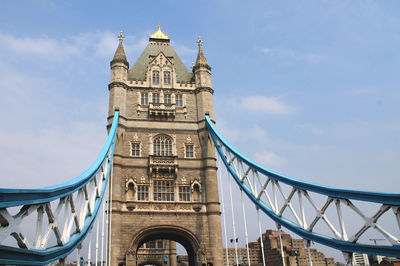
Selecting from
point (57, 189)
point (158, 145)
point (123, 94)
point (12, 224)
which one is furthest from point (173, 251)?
point (12, 224)

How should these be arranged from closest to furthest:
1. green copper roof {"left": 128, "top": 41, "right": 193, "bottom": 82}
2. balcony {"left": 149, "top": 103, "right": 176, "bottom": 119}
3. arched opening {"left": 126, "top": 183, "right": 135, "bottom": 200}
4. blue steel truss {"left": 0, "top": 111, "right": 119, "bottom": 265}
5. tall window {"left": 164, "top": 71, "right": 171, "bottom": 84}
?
blue steel truss {"left": 0, "top": 111, "right": 119, "bottom": 265}, arched opening {"left": 126, "top": 183, "right": 135, "bottom": 200}, balcony {"left": 149, "top": 103, "right": 176, "bottom": 119}, tall window {"left": 164, "top": 71, "right": 171, "bottom": 84}, green copper roof {"left": 128, "top": 41, "right": 193, "bottom": 82}

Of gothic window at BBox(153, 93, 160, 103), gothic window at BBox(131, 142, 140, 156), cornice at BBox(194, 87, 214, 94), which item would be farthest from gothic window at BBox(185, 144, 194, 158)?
cornice at BBox(194, 87, 214, 94)

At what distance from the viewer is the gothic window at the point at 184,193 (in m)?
23.4

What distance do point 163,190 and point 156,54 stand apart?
489 inches

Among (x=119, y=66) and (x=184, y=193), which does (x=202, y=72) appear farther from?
(x=184, y=193)

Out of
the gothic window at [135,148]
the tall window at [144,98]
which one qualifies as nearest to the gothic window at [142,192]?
the gothic window at [135,148]

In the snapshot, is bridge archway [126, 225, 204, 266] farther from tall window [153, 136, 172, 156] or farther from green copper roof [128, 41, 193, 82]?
green copper roof [128, 41, 193, 82]

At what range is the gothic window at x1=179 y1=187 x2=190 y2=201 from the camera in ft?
76.7

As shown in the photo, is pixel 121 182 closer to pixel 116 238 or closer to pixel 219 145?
pixel 116 238

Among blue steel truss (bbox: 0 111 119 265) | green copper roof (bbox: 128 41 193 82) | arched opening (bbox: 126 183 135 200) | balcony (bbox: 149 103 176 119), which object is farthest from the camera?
green copper roof (bbox: 128 41 193 82)

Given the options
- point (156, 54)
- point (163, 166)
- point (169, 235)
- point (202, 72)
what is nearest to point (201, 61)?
point (202, 72)

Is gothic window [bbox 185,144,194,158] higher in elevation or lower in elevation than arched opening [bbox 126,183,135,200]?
higher

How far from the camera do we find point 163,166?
925 inches

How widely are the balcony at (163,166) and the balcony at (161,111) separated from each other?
3448 mm
